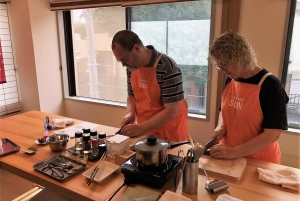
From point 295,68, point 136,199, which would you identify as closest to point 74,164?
point 136,199

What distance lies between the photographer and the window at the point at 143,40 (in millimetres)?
2625

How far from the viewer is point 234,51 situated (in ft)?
4.22

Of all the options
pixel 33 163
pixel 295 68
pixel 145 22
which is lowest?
pixel 33 163

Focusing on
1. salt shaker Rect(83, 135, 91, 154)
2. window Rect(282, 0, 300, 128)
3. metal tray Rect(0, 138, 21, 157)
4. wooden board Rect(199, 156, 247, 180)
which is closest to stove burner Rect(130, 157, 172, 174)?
wooden board Rect(199, 156, 247, 180)

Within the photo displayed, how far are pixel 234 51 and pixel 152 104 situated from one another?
709 mm

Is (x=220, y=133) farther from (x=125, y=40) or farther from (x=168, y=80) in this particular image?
(x=125, y=40)

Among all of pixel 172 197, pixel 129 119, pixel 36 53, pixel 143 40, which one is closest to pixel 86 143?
pixel 129 119

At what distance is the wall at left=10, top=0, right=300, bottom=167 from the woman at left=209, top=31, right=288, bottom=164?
3.15 ft

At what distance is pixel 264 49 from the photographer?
2189 millimetres

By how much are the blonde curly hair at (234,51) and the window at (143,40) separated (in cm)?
129

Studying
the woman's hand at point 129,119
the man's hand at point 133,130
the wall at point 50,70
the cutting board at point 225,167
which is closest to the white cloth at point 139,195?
the cutting board at point 225,167

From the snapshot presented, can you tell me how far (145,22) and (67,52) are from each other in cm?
138

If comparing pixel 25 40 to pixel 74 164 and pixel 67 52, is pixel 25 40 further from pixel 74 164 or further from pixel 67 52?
pixel 74 164

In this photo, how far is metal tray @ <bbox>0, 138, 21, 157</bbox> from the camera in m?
1.52
